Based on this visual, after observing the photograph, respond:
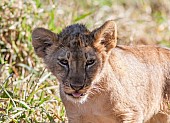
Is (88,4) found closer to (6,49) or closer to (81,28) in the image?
(6,49)

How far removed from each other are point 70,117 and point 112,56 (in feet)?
2.32

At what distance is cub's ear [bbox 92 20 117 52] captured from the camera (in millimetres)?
6660

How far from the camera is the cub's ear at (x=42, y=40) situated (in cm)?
678

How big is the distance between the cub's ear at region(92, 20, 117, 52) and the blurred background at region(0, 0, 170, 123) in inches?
46.6

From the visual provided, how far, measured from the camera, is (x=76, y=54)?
252 inches

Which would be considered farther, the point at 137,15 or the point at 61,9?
the point at 137,15

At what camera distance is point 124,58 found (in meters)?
7.09

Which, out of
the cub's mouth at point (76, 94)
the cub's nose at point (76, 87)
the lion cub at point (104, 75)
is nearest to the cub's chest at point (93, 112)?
the lion cub at point (104, 75)

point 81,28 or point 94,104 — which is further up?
point 81,28

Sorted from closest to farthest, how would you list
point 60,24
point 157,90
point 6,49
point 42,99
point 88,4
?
point 157,90 → point 42,99 → point 6,49 → point 60,24 → point 88,4

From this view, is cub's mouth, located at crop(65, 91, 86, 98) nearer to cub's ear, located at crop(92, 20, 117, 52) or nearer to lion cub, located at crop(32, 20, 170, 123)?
lion cub, located at crop(32, 20, 170, 123)

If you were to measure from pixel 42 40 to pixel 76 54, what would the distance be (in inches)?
23.4

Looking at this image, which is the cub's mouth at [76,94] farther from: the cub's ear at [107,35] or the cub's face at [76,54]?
the cub's ear at [107,35]

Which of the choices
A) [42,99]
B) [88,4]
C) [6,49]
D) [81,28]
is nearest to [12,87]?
[42,99]
